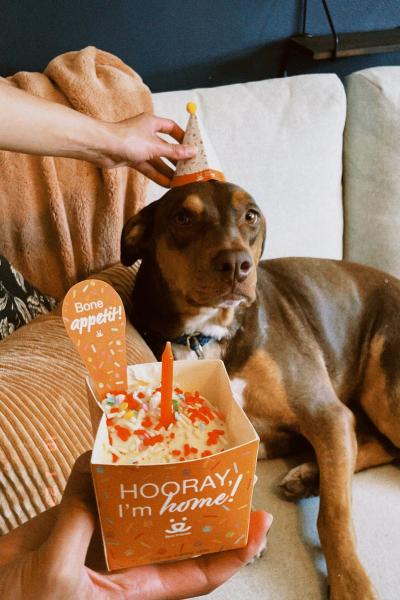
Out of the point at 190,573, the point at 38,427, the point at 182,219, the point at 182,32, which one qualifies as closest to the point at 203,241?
the point at 182,219

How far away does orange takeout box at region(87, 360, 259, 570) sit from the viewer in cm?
68

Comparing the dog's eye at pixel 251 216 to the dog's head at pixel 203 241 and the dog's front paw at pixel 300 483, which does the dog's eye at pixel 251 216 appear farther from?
the dog's front paw at pixel 300 483

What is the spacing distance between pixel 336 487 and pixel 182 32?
212cm

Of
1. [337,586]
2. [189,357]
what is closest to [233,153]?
[189,357]

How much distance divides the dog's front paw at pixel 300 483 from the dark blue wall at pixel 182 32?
192 centimetres

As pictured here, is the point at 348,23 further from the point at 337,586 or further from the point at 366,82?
the point at 337,586

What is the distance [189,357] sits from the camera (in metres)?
1.71

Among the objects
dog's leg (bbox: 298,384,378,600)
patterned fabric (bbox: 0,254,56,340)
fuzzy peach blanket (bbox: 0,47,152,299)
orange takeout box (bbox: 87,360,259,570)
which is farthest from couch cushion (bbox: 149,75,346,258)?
orange takeout box (bbox: 87,360,259,570)

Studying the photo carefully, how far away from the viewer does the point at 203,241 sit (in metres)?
1.56

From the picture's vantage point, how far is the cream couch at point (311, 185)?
145cm

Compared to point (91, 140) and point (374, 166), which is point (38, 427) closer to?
point (91, 140)

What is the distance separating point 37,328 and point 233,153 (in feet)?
3.49

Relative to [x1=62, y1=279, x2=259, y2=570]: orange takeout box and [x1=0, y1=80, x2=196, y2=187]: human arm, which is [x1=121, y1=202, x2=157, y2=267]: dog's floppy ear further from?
[x1=62, y1=279, x2=259, y2=570]: orange takeout box

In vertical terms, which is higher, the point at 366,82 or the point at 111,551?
the point at 366,82
